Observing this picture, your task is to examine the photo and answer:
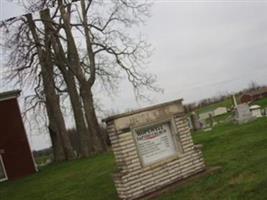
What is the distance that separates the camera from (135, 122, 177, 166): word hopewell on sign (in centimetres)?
1110

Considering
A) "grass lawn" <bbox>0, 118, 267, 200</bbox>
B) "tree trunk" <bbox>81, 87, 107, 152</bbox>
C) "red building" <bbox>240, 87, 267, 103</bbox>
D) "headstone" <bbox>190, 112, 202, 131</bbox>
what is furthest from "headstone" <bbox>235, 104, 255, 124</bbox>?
"red building" <bbox>240, 87, 267, 103</bbox>

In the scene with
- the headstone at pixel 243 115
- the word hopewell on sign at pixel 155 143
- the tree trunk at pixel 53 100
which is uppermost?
the tree trunk at pixel 53 100

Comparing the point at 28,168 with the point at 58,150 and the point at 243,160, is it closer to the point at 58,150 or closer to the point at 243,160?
the point at 58,150

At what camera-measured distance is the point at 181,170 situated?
37.7ft

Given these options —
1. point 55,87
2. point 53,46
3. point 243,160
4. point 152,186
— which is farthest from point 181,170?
point 55,87

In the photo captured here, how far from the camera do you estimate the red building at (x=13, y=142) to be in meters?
30.3

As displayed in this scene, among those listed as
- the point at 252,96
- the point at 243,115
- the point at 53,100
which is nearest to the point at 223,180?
the point at 243,115

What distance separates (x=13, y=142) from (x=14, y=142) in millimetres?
66

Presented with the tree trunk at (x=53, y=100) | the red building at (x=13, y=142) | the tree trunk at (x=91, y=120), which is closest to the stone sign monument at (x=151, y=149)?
the red building at (x=13, y=142)

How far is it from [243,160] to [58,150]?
26.3m

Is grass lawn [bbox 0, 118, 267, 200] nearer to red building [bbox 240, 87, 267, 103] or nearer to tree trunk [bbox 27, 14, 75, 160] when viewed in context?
tree trunk [bbox 27, 14, 75, 160]

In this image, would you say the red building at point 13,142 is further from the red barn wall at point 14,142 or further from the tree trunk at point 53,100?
the tree trunk at point 53,100

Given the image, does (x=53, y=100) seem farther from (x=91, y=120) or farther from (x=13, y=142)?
(x=13, y=142)

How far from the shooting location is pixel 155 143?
11312 millimetres
